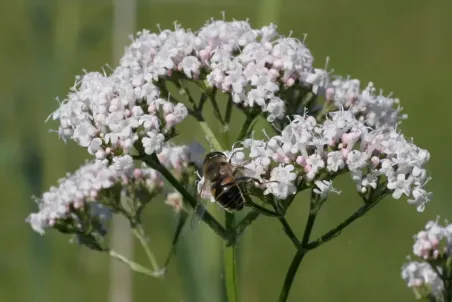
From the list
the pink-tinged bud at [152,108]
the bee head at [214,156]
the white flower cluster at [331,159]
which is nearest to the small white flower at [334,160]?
the white flower cluster at [331,159]

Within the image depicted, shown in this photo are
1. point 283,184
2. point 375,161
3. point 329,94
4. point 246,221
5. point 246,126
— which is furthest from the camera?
point 329,94

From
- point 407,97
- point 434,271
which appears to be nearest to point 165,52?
point 434,271

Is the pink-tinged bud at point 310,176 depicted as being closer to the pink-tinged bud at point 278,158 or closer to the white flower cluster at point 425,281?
the pink-tinged bud at point 278,158

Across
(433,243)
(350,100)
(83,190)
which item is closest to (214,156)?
(350,100)

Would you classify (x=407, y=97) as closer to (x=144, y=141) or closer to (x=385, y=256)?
(x=385, y=256)

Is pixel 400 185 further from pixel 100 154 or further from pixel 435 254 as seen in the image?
pixel 100 154

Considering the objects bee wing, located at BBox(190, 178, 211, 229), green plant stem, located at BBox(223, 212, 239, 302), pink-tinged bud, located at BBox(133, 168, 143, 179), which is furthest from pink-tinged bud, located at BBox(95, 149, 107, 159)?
pink-tinged bud, located at BBox(133, 168, 143, 179)
